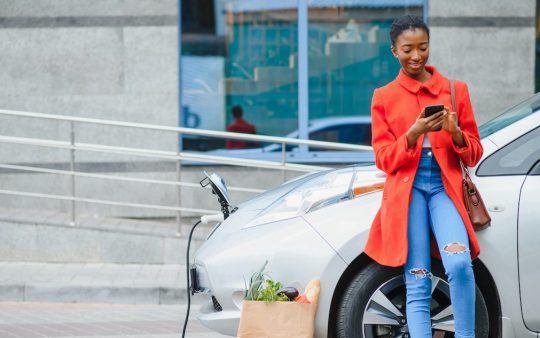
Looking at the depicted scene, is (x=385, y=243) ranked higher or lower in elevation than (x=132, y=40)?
lower

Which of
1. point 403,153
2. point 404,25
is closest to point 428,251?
point 403,153

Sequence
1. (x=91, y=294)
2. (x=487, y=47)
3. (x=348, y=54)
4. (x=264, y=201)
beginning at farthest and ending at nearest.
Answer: (x=348, y=54), (x=487, y=47), (x=91, y=294), (x=264, y=201)

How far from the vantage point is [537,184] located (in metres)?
5.16

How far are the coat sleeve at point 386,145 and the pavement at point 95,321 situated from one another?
8.10ft

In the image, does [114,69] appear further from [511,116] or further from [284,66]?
[511,116]

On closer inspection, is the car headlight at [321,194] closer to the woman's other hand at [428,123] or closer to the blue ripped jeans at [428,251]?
the blue ripped jeans at [428,251]

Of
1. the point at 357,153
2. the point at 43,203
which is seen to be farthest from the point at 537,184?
the point at 43,203

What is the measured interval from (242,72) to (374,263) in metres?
6.32

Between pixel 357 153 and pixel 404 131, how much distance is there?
6171mm

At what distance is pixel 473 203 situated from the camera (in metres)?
4.96

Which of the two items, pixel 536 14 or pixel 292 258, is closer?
pixel 292 258

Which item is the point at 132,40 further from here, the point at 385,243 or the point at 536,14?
the point at 385,243

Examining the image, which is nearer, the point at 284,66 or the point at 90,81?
the point at 90,81

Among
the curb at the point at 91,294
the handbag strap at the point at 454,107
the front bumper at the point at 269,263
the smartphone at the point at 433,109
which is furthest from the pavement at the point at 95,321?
the smartphone at the point at 433,109
